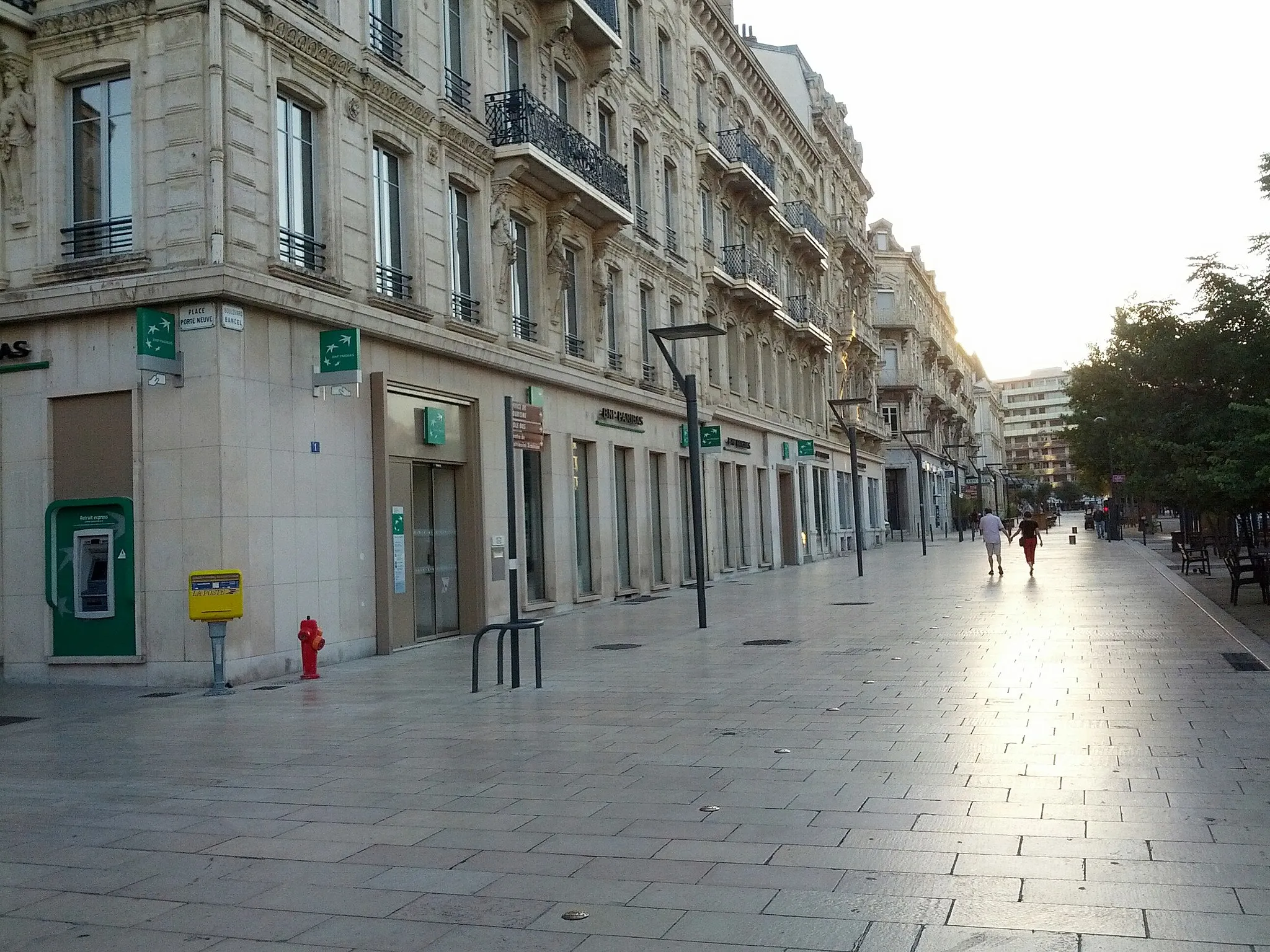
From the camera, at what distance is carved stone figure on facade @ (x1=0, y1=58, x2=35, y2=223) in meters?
14.0

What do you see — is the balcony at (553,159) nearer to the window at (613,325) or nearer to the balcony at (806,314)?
the window at (613,325)

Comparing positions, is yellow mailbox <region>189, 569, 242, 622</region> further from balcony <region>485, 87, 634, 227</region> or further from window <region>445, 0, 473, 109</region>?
balcony <region>485, 87, 634, 227</region>

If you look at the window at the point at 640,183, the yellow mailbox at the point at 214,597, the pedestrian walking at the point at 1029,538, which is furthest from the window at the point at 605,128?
the yellow mailbox at the point at 214,597

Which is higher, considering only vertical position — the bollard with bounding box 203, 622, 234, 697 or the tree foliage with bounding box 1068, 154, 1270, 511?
the tree foliage with bounding box 1068, 154, 1270, 511

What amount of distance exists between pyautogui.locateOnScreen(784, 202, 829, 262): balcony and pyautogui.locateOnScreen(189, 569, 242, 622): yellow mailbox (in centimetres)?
3046

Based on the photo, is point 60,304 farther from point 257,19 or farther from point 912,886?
point 912,886

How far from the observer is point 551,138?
2069 cm

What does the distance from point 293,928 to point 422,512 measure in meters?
12.6

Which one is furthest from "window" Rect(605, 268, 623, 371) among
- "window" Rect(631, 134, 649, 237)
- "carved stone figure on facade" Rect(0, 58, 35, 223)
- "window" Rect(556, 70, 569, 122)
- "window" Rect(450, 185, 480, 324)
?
"carved stone figure on facade" Rect(0, 58, 35, 223)

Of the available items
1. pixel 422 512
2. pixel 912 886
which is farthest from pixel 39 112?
pixel 912 886

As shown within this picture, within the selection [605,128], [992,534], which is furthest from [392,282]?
[992,534]

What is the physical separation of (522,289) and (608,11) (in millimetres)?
7131

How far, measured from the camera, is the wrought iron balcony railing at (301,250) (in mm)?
14391

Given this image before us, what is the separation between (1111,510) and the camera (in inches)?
2103
